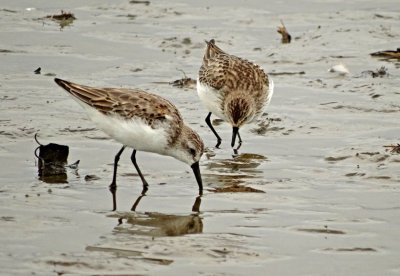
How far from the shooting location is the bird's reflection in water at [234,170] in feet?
32.3

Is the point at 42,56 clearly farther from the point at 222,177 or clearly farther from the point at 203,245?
the point at 203,245

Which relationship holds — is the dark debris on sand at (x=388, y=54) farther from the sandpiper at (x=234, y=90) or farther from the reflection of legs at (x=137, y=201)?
the reflection of legs at (x=137, y=201)

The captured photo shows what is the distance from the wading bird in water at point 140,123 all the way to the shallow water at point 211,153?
0.39m

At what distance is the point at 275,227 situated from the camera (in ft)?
26.6

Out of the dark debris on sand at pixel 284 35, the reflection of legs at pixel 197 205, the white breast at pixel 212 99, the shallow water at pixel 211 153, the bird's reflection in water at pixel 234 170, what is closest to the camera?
the shallow water at pixel 211 153

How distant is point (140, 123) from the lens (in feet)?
30.8

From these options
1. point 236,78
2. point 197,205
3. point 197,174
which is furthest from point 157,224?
point 236,78

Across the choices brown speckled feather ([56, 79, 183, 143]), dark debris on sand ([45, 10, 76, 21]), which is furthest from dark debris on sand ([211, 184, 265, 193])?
dark debris on sand ([45, 10, 76, 21])

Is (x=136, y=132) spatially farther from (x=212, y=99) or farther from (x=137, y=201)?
(x=212, y=99)

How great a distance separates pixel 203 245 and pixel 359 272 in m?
1.35

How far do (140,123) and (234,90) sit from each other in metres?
2.65

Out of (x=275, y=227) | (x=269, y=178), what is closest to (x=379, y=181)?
(x=269, y=178)

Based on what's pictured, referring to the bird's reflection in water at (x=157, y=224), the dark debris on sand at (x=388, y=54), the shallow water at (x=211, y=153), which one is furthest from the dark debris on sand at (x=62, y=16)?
the bird's reflection in water at (x=157, y=224)

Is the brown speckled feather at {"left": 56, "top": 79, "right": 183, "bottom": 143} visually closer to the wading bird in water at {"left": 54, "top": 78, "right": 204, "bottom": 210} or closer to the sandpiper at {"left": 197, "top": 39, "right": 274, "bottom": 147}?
the wading bird in water at {"left": 54, "top": 78, "right": 204, "bottom": 210}
